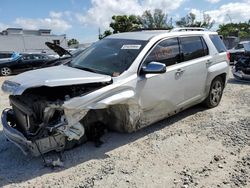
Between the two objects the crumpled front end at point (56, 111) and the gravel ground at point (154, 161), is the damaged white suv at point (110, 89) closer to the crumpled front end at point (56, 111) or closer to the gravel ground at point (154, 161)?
the crumpled front end at point (56, 111)

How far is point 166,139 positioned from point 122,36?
6.77 ft

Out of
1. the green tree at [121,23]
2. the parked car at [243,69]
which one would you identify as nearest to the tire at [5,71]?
the parked car at [243,69]

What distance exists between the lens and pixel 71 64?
17.0ft

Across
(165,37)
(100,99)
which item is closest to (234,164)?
(100,99)

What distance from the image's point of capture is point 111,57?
488 centimetres

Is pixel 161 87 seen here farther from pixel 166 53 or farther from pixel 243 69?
pixel 243 69

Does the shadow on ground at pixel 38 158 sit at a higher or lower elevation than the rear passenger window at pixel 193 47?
lower

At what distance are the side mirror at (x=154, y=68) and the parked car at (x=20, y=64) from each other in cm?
1396

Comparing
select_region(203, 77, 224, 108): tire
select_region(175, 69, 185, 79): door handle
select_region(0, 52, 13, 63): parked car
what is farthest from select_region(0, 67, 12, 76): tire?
select_region(175, 69, 185, 79): door handle

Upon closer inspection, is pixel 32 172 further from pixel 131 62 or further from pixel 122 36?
pixel 122 36

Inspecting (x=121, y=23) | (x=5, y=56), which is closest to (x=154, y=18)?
(x=121, y=23)

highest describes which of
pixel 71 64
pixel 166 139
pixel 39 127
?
pixel 71 64

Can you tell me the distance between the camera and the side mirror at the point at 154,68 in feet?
14.8

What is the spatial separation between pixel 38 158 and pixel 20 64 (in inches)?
550
